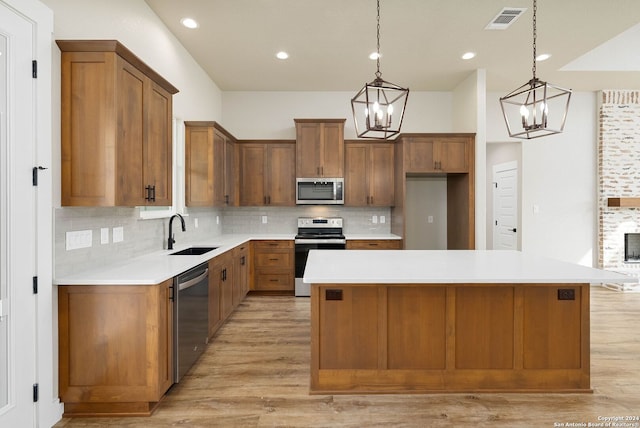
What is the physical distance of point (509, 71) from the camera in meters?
4.71

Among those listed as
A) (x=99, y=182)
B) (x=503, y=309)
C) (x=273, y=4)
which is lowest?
(x=503, y=309)

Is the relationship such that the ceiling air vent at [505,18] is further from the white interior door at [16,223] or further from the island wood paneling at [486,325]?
the white interior door at [16,223]

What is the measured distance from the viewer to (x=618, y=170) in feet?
17.7

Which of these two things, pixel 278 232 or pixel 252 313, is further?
pixel 278 232

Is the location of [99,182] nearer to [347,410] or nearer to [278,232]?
[347,410]

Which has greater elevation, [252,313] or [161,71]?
[161,71]

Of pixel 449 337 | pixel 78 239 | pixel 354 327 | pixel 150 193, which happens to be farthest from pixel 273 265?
pixel 449 337

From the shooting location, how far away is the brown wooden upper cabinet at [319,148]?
5125mm

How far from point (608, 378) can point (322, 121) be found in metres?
4.32

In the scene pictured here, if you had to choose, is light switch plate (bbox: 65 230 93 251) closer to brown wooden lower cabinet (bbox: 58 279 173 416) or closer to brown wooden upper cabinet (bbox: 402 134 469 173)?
brown wooden lower cabinet (bbox: 58 279 173 416)

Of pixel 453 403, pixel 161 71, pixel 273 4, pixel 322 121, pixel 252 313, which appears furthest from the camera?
pixel 322 121

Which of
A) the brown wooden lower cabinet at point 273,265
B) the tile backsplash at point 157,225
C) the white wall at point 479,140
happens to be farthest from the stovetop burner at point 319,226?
the white wall at point 479,140

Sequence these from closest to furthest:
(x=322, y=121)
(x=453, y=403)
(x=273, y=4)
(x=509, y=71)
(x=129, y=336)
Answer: (x=129, y=336)
(x=453, y=403)
(x=273, y=4)
(x=509, y=71)
(x=322, y=121)

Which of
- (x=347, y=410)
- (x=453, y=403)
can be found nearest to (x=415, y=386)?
(x=453, y=403)
